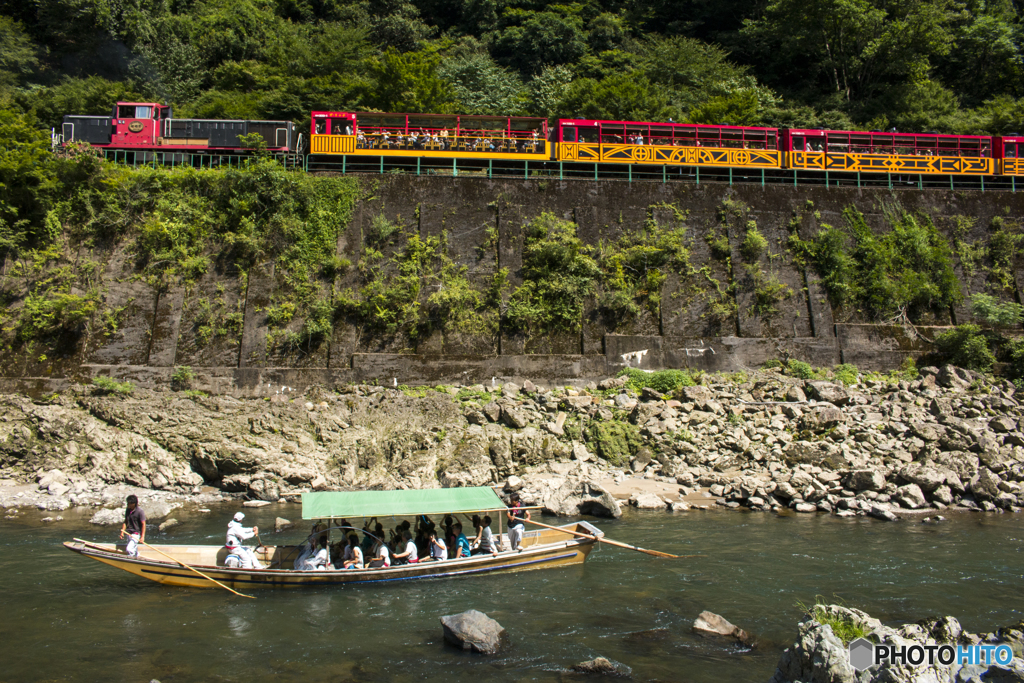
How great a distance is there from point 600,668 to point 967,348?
22.3 m

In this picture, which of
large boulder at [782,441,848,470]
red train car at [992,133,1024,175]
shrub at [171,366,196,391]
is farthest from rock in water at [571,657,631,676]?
red train car at [992,133,1024,175]

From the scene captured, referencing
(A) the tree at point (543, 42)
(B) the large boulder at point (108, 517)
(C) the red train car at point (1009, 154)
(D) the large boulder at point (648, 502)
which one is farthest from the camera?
(A) the tree at point (543, 42)

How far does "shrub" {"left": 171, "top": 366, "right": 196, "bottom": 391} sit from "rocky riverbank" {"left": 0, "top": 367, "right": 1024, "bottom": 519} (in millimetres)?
438

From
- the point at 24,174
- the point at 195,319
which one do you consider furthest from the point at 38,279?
the point at 195,319

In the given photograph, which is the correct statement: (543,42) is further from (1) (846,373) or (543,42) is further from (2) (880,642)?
(2) (880,642)

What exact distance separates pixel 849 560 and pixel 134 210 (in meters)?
25.2

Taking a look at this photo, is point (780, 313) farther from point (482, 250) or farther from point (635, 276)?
point (482, 250)

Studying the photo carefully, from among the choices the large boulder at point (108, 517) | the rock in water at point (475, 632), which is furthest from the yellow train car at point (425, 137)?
the rock in water at point (475, 632)

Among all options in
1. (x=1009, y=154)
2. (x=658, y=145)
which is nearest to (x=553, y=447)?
(x=658, y=145)

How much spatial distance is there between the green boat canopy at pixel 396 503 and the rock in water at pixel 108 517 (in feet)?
19.3

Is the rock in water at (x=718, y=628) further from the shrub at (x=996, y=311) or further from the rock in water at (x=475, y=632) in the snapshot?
the shrub at (x=996, y=311)

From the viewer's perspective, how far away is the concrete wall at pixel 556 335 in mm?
22828

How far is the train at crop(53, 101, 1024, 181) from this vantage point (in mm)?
27812

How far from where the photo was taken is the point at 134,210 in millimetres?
24797
